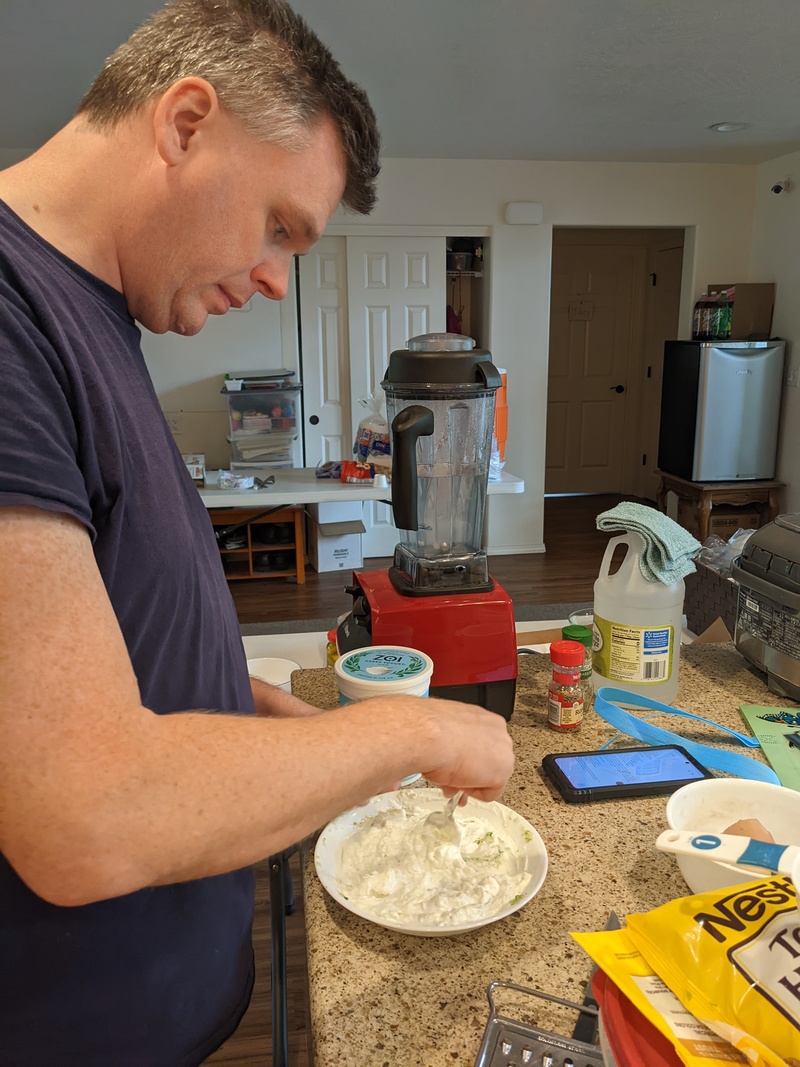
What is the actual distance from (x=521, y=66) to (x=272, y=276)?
3.06 m

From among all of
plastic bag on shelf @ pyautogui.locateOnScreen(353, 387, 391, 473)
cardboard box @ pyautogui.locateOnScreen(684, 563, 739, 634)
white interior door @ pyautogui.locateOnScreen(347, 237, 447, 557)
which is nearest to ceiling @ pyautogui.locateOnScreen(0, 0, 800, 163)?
white interior door @ pyautogui.locateOnScreen(347, 237, 447, 557)

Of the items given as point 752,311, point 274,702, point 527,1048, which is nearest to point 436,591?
point 274,702

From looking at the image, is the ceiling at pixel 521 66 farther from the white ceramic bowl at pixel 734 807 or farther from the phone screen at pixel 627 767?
the white ceramic bowl at pixel 734 807

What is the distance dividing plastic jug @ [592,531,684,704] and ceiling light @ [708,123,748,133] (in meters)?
3.98

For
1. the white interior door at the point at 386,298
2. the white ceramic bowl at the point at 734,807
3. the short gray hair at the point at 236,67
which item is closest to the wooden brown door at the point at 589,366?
the white interior door at the point at 386,298

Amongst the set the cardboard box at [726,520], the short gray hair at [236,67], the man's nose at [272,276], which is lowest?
the cardboard box at [726,520]

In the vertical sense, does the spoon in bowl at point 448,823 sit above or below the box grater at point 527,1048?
above

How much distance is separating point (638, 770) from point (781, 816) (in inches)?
8.1

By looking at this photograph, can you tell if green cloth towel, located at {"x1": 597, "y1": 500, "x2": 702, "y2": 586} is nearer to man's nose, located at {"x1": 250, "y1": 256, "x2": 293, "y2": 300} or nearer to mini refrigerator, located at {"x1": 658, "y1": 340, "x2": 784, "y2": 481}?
man's nose, located at {"x1": 250, "y1": 256, "x2": 293, "y2": 300}

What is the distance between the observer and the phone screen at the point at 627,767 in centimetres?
105

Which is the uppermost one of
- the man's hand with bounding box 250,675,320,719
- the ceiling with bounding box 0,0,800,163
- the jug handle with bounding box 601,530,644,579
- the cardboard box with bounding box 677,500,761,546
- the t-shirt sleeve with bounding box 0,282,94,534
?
the ceiling with bounding box 0,0,800,163

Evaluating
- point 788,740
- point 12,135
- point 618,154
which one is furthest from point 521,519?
Result: point 788,740

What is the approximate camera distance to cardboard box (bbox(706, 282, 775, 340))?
16.7 ft

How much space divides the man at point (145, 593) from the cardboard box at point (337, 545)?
4.17m
